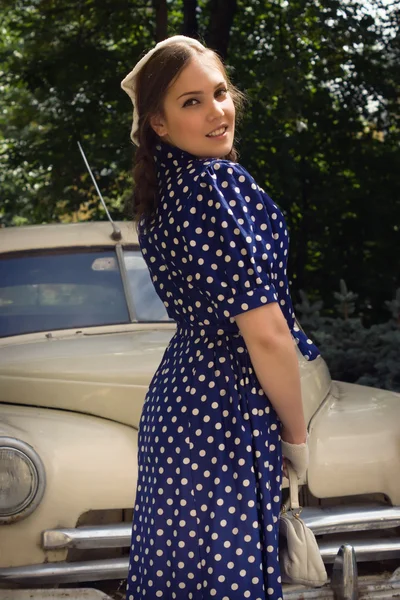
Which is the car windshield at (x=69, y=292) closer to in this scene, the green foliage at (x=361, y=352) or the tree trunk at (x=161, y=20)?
the green foliage at (x=361, y=352)

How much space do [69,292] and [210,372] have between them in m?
2.31

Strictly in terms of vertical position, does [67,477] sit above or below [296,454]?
below

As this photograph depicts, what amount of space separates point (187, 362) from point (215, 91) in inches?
23.2

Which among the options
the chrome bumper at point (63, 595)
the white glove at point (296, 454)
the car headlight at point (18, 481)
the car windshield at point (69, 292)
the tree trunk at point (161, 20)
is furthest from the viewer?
the tree trunk at point (161, 20)

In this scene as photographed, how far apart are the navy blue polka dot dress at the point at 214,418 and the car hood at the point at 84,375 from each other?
4.29ft

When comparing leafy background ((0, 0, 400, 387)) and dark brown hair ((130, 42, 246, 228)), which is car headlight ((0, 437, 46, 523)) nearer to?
dark brown hair ((130, 42, 246, 228))

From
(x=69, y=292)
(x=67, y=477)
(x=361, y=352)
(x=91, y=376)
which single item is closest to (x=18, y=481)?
(x=67, y=477)

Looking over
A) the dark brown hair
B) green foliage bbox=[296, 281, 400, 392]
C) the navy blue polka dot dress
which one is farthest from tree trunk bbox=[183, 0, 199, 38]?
the navy blue polka dot dress

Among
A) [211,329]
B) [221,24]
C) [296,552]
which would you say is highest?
[221,24]

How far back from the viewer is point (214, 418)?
1.89 meters

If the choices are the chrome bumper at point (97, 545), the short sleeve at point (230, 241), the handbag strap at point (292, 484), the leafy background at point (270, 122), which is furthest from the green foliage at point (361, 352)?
the short sleeve at point (230, 241)

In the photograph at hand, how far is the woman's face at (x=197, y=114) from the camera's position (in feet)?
6.61

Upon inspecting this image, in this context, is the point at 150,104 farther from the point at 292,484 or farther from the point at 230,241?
the point at 292,484

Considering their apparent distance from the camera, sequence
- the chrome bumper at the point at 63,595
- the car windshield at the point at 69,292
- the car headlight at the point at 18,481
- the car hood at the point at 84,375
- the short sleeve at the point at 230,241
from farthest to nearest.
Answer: the car windshield at the point at 69,292 < the car hood at the point at 84,375 < the car headlight at the point at 18,481 < the chrome bumper at the point at 63,595 < the short sleeve at the point at 230,241
